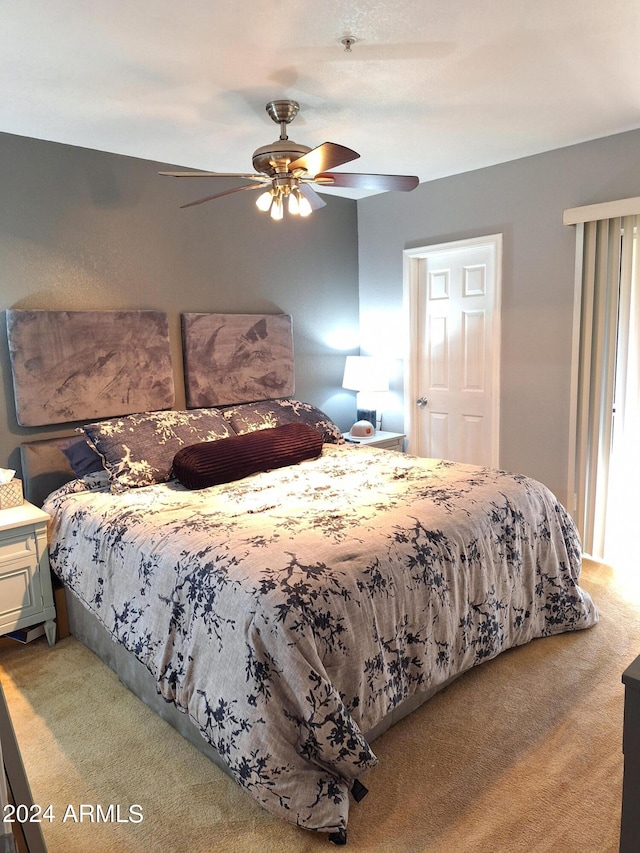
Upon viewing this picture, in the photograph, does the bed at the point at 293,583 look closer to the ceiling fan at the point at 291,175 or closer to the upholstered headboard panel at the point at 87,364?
the upholstered headboard panel at the point at 87,364

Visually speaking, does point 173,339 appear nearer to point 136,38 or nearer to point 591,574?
point 136,38

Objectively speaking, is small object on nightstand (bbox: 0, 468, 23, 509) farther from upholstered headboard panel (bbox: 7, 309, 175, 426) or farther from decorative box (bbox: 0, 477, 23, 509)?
upholstered headboard panel (bbox: 7, 309, 175, 426)

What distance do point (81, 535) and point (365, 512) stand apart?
4.26 feet

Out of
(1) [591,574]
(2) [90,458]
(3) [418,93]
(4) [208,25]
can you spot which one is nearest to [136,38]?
(4) [208,25]

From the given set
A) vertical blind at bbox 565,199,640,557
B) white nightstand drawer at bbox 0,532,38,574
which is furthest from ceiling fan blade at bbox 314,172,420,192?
white nightstand drawer at bbox 0,532,38,574

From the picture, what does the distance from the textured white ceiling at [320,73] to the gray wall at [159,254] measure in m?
0.21

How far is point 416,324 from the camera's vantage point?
452cm

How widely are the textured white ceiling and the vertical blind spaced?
0.62m

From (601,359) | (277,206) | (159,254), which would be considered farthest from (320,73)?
(601,359)

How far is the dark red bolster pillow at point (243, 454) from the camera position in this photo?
2.91m

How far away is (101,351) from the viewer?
3.34 meters

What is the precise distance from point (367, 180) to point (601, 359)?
6.03ft

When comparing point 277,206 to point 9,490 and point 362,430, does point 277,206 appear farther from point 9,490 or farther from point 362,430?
point 362,430

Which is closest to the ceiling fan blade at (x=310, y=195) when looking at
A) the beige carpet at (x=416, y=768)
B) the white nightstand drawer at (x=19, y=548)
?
the white nightstand drawer at (x=19, y=548)
